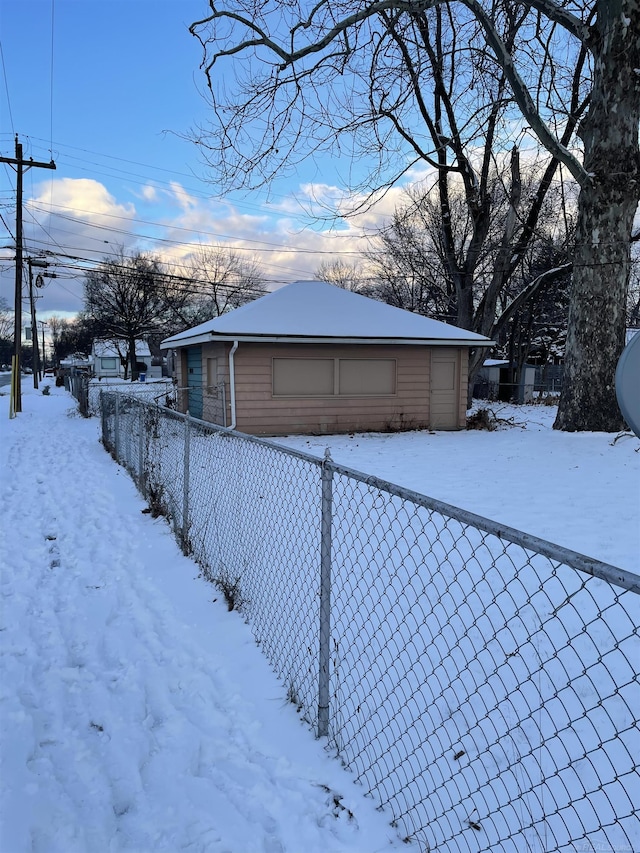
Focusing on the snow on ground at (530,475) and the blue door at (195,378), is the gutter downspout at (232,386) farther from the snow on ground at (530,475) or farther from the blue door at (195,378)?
the blue door at (195,378)

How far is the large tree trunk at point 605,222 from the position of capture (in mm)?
10359

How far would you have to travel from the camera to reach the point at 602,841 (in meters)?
1.99

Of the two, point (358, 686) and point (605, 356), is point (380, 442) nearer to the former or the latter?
point (605, 356)

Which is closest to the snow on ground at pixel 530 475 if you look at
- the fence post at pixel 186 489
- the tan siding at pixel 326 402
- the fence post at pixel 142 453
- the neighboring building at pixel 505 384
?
the tan siding at pixel 326 402

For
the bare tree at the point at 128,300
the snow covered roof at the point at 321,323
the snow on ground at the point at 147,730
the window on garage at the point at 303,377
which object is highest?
the bare tree at the point at 128,300

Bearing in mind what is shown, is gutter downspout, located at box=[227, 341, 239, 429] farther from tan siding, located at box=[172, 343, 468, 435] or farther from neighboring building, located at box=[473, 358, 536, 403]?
neighboring building, located at box=[473, 358, 536, 403]

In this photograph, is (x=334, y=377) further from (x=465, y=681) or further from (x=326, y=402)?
(x=465, y=681)

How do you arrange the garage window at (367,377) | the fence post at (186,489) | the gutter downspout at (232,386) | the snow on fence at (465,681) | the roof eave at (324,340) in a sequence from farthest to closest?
the garage window at (367,377)
the gutter downspout at (232,386)
the roof eave at (324,340)
the fence post at (186,489)
the snow on fence at (465,681)

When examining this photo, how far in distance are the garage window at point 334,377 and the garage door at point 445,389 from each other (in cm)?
122

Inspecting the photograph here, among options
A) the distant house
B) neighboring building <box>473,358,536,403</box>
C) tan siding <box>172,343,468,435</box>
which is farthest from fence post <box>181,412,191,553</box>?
the distant house

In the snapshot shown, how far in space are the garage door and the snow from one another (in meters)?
7.84

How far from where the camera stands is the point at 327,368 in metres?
13.5

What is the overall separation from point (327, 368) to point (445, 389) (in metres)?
3.36

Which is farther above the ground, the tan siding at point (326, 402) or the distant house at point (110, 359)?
the distant house at point (110, 359)
